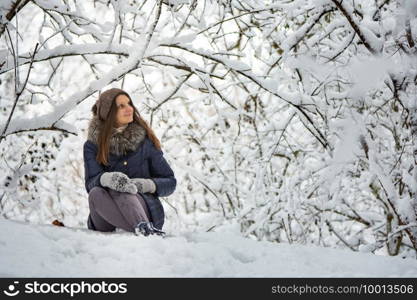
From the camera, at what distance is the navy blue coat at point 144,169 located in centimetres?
318

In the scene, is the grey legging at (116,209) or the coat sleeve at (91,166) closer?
the grey legging at (116,209)

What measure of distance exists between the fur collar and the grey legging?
0.27m

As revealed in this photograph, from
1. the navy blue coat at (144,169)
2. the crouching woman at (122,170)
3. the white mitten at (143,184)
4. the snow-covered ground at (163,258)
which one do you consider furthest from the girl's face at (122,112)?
the snow-covered ground at (163,258)

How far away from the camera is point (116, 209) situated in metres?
3.07

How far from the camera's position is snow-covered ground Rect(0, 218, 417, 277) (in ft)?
6.68

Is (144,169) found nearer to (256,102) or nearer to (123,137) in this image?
(123,137)

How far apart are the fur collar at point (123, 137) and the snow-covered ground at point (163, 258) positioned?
688mm

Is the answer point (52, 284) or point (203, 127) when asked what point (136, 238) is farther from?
point (203, 127)

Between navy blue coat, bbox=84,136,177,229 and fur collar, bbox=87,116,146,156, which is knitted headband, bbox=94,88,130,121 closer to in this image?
fur collar, bbox=87,116,146,156

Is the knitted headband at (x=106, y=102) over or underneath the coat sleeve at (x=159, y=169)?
over

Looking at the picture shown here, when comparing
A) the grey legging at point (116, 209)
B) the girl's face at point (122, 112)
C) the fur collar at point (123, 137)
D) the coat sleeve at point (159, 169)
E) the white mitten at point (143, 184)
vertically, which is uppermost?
the girl's face at point (122, 112)

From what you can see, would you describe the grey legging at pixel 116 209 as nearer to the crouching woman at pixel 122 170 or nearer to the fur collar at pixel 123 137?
the crouching woman at pixel 122 170

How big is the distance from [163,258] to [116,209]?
0.87 m

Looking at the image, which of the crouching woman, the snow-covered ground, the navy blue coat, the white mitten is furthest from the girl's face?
the snow-covered ground
